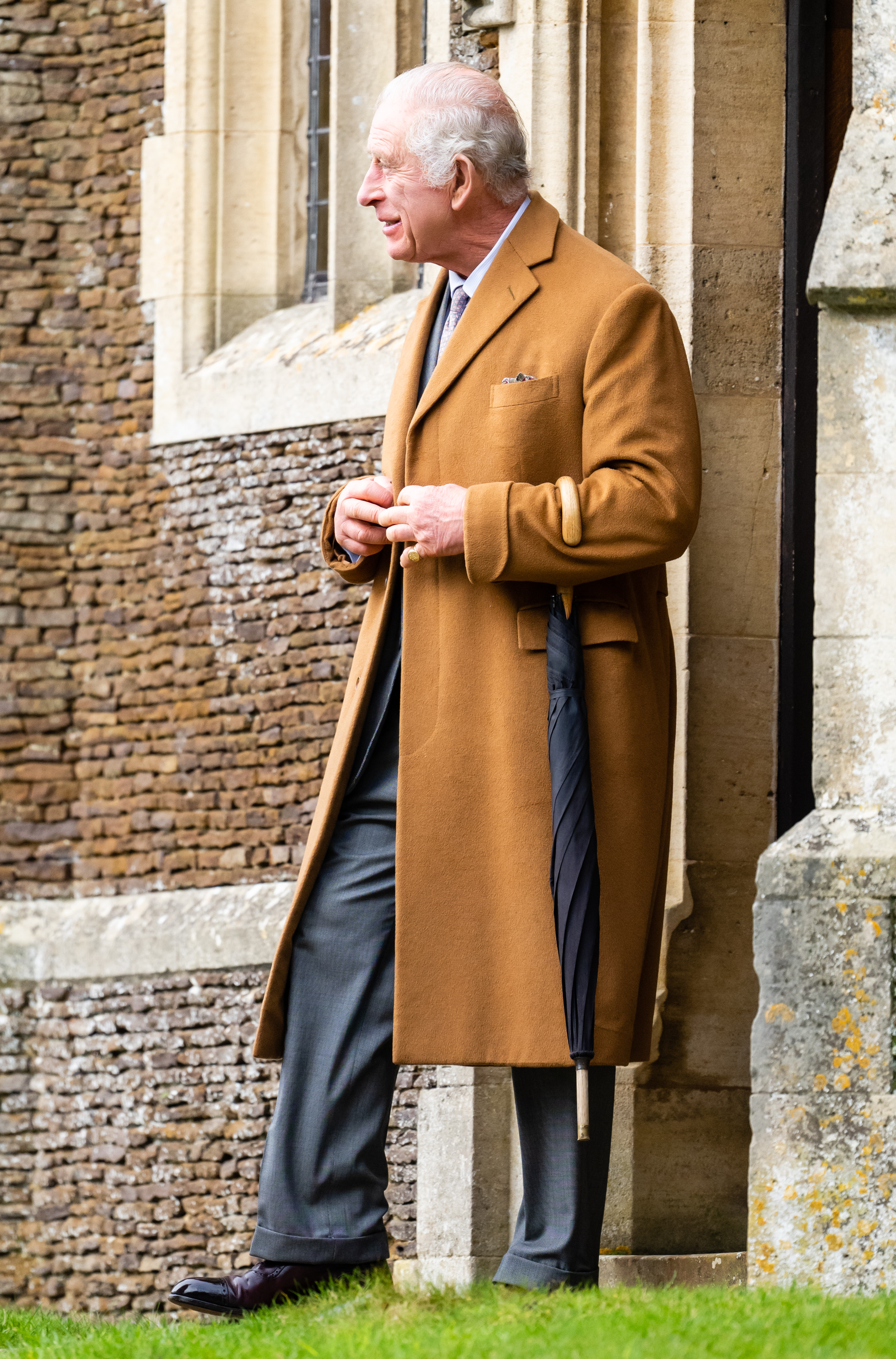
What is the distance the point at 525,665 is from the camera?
3.68m

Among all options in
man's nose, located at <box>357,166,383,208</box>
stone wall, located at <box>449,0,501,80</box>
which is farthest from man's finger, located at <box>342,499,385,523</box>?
stone wall, located at <box>449,0,501,80</box>

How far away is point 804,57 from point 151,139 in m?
4.46

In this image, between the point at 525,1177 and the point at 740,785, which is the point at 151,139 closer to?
the point at 740,785

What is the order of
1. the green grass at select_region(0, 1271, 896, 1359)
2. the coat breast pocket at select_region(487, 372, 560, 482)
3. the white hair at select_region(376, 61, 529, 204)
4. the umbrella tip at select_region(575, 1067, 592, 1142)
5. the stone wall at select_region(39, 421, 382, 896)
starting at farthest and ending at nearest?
Answer: the stone wall at select_region(39, 421, 382, 896) → the white hair at select_region(376, 61, 529, 204) → the coat breast pocket at select_region(487, 372, 560, 482) → the umbrella tip at select_region(575, 1067, 592, 1142) → the green grass at select_region(0, 1271, 896, 1359)

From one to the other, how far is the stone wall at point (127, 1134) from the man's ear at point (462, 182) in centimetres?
435

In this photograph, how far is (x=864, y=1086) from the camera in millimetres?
3674

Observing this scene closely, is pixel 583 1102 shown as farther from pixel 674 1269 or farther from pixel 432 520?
pixel 674 1269

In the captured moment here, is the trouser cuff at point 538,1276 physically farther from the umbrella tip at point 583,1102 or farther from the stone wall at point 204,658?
the stone wall at point 204,658

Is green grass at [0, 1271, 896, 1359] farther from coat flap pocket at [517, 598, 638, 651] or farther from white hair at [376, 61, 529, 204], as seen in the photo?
white hair at [376, 61, 529, 204]

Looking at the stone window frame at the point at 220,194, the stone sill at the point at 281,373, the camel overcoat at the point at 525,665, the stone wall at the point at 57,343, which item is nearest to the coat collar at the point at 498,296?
the camel overcoat at the point at 525,665

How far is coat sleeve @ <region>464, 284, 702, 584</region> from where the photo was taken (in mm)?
3574

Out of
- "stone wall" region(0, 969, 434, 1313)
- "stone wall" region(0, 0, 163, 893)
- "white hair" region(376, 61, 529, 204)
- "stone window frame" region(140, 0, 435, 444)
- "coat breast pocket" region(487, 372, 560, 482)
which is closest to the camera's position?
"coat breast pocket" region(487, 372, 560, 482)

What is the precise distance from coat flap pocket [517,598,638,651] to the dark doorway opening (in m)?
1.30

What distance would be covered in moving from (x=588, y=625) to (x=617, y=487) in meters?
0.26
